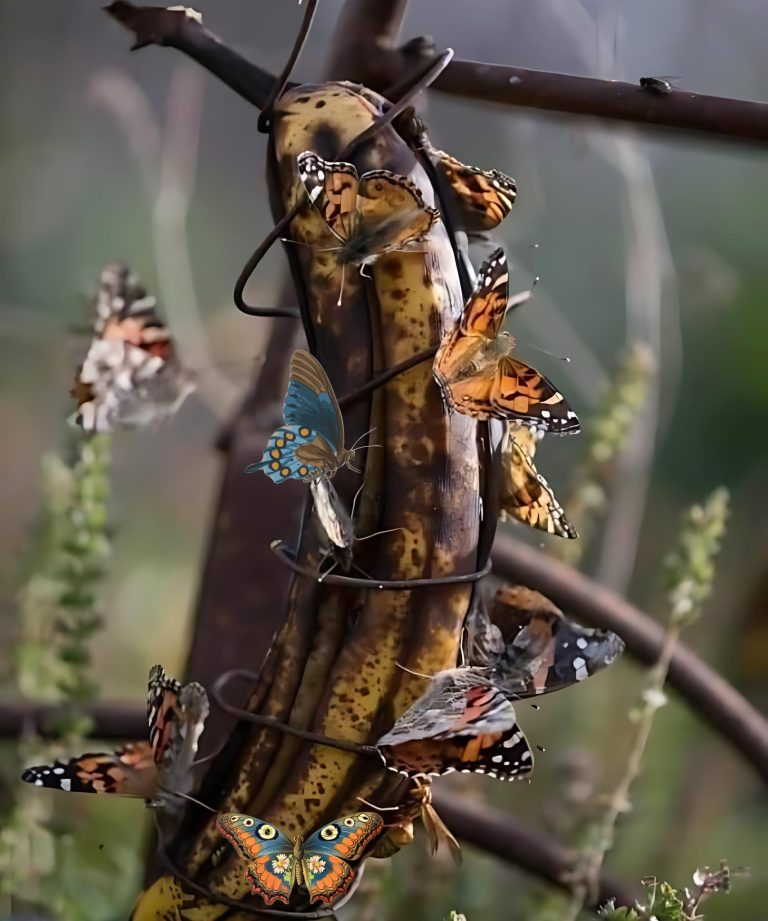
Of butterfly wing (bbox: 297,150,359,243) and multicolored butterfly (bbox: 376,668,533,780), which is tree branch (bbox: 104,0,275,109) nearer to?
butterfly wing (bbox: 297,150,359,243)

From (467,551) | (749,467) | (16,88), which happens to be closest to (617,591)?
(749,467)

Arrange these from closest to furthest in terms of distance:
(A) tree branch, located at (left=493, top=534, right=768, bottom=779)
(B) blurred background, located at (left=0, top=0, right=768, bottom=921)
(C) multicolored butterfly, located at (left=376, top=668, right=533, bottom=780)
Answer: (C) multicolored butterfly, located at (left=376, top=668, right=533, bottom=780), (A) tree branch, located at (left=493, top=534, right=768, bottom=779), (B) blurred background, located at (left=0, top=0, right=768, bottom=921)

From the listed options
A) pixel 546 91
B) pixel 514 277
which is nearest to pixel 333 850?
pixel 546 91

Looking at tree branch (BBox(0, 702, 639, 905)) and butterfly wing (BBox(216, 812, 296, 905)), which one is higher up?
butterfly wing (BBox(216, 812, 296, 905))

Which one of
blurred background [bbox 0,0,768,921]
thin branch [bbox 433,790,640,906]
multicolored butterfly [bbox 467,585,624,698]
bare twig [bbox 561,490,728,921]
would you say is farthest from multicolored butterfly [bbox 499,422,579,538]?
blurred background [bbox 0,0,768,921]

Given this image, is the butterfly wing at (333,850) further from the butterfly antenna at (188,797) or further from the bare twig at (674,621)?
the bare twig at (674,621)

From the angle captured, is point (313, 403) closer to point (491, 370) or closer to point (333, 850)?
point (491, 370)
